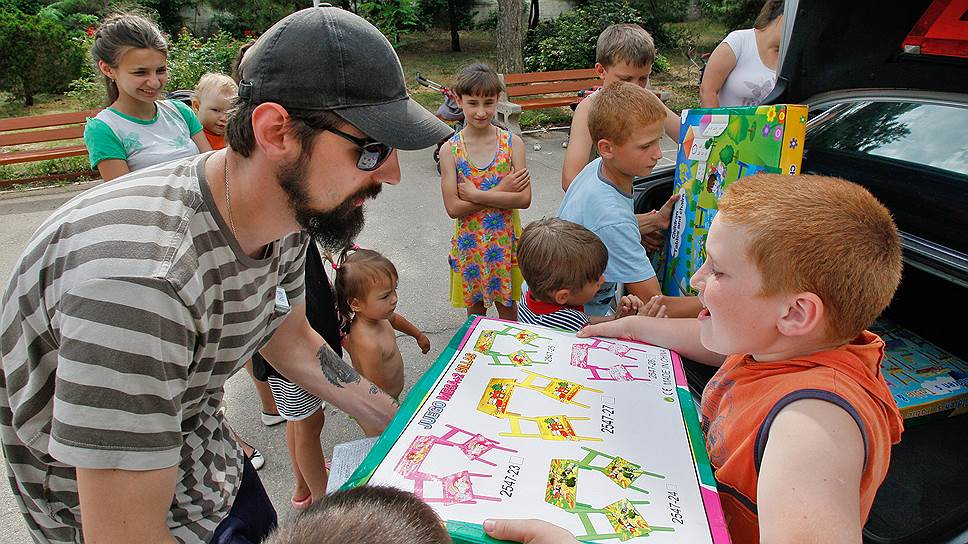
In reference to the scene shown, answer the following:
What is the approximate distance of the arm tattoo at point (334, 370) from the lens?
1.85 metres

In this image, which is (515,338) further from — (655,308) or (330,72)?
(330,72)

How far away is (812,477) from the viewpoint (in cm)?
96

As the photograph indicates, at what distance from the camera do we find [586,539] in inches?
38.6

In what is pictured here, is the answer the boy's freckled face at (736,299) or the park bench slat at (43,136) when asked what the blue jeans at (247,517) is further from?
the park bench slat at (43,136)

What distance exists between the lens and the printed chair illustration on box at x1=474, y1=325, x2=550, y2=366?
1486mm

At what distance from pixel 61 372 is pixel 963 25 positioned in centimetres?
265

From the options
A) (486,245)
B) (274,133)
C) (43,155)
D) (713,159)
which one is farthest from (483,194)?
(43,155)

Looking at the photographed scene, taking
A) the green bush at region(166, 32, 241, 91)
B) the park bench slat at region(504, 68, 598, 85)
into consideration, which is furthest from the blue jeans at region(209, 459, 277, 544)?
the park bench slat at region(504, 68, 598, 85)

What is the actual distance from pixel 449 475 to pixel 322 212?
688 millimetres

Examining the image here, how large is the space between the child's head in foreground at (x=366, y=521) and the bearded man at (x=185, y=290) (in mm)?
447

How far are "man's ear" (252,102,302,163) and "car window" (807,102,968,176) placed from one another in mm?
2307

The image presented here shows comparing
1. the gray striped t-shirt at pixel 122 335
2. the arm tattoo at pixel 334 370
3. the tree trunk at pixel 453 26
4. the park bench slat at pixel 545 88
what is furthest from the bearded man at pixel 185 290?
the tree trunk at pixel 453 26

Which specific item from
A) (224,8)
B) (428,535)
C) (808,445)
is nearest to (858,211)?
(808,445)

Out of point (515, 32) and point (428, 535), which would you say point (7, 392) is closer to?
point (428, 535)
